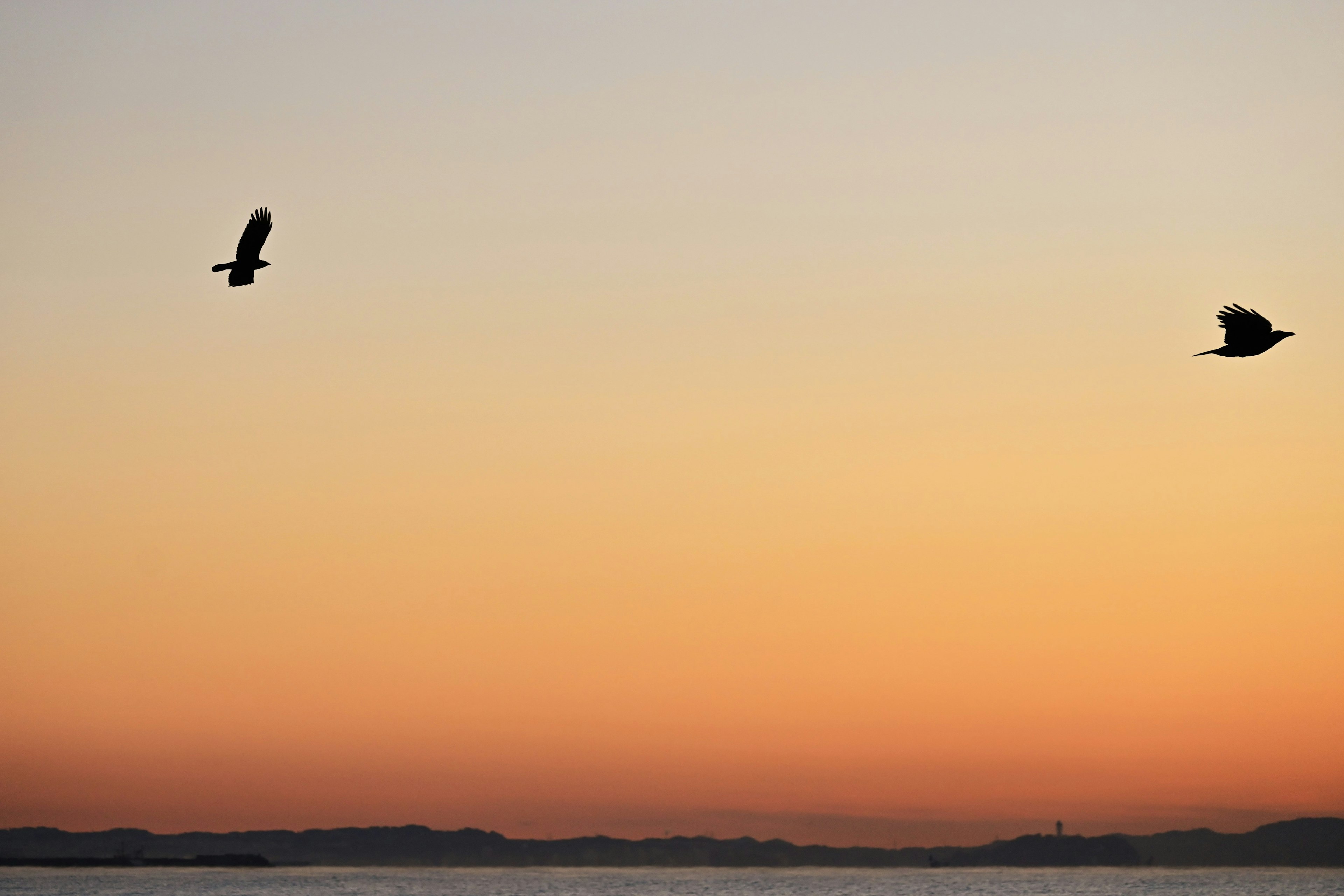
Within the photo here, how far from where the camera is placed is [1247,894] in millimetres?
184500

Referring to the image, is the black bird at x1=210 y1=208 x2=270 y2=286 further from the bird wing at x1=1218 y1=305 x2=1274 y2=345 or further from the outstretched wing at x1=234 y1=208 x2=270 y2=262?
the bird wing at x1=1218 y1=305 x2=1274 y2=345

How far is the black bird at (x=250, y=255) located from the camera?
35.0 meters

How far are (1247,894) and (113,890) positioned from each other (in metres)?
140

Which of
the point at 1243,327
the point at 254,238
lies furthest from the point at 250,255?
the point at 1243,327

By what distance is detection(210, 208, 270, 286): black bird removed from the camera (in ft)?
115

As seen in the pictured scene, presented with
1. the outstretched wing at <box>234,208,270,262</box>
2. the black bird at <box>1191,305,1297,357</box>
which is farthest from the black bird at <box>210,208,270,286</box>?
the black bird at <box>1191,305,1297,357</box>

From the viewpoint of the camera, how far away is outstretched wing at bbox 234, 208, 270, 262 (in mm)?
35500

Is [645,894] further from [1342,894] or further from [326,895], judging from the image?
[1342,894]

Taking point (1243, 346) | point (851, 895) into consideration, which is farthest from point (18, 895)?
point (1243, 346)

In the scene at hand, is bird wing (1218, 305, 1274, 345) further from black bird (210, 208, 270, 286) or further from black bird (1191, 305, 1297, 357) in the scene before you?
black bird (210, 208, 270, 286)

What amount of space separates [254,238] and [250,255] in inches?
24.0

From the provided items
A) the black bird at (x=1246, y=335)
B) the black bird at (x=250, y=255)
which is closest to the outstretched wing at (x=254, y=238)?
the black bird at (x=250, y=255)

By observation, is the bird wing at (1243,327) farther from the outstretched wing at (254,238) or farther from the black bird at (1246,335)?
the outstretched wing at (254,238)

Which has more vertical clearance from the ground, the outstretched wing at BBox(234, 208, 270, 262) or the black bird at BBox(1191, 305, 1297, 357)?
the outstretched wing at BBox(234, 208, 270, 262)
